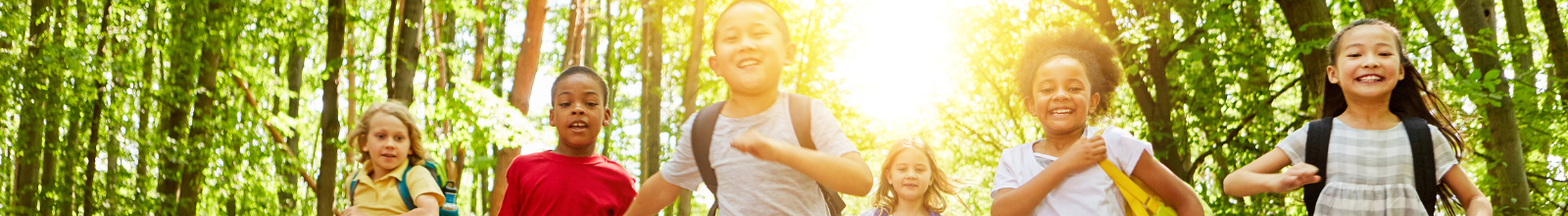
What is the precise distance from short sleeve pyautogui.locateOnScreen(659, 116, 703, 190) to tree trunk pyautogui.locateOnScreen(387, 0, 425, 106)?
4224mm

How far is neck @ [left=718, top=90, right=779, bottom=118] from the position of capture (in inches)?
99.4

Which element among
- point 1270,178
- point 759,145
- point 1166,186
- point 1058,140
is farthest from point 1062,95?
point 759,145

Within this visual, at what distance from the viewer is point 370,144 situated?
3.96 m

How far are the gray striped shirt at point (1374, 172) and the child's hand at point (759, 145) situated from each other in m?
1.72

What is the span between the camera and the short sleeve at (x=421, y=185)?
151 inches

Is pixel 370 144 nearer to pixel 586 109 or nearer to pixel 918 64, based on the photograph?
pixel 586 109

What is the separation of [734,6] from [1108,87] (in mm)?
1483

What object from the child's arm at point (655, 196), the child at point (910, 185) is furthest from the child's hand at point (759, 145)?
the child at point (910, 185)

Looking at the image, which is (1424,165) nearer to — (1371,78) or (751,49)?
(1371,78)

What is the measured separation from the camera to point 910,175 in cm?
468

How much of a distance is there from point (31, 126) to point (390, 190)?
11376 millimetres

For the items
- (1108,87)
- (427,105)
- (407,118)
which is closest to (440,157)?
(427,105)

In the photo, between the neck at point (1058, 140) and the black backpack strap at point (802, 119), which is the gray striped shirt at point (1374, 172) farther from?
the black backpack strap at point (802, 119)

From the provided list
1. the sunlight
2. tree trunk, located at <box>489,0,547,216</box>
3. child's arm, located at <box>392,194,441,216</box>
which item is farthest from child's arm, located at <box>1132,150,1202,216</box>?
the sunlight
